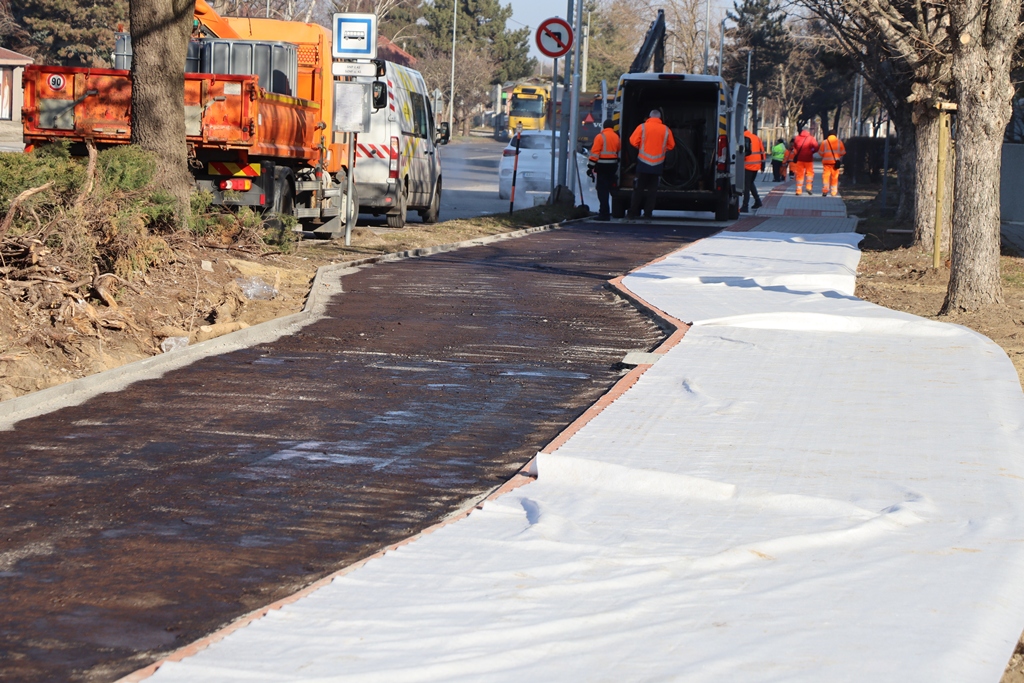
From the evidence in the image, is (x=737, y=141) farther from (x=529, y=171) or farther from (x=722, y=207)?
(x=529, y=171)

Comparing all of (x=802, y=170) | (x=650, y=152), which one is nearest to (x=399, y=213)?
(x=650, y=152)

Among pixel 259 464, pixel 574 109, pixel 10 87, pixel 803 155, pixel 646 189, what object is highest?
pixel 10 87

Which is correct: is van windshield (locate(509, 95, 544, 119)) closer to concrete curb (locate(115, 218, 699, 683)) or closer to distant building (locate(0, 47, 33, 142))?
distant building (locate(0, 47, 33, 142))

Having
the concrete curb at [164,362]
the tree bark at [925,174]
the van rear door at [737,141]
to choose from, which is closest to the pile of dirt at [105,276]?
the concrete curb at [164,362]

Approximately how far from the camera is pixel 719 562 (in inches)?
171

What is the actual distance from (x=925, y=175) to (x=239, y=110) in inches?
373

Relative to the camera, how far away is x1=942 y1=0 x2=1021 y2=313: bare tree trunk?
35.8 feet

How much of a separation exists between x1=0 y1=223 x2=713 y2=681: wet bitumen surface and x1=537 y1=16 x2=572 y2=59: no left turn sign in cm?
1161

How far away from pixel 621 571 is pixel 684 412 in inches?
105

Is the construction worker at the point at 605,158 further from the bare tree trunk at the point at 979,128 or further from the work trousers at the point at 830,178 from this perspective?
the work trousers at the point at 830,178

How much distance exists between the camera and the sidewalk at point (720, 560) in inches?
138

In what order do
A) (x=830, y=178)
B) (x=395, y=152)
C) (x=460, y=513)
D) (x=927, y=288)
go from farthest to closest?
(x=830, y=178) → (x=395, y=152) → (x=927, y=288) → (x=460, y=513)

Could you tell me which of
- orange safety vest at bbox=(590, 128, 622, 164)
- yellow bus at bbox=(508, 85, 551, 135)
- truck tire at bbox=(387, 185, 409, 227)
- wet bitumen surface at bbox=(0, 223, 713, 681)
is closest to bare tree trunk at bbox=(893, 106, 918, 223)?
orange safety vest at bbox=(590, 128, 622, 164)

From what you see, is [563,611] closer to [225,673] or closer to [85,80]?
[225,673]
